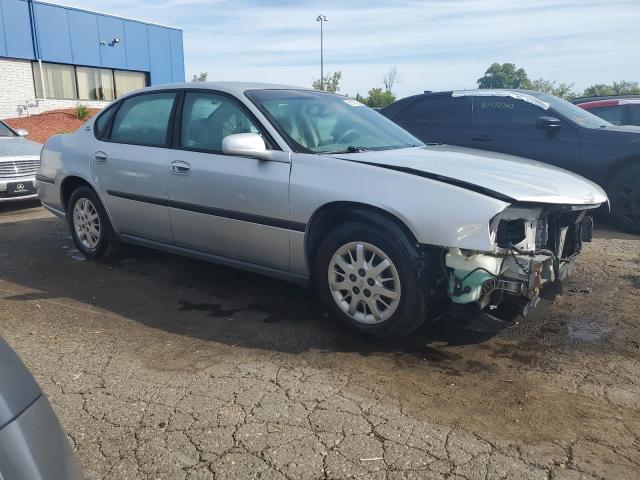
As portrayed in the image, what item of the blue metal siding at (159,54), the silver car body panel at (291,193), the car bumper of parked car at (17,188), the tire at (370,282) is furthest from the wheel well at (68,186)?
the blue metal siding at (159,54)

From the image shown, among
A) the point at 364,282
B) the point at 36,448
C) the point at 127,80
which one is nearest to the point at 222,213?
the point at 364,282

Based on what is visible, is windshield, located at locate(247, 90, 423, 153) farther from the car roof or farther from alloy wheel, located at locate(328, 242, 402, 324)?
alloy wheel, located at locate(328, 242, 402, 324)

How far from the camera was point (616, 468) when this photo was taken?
7.80 ft

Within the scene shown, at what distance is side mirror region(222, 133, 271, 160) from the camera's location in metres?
3.85

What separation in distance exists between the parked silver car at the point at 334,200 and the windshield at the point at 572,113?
131 inches

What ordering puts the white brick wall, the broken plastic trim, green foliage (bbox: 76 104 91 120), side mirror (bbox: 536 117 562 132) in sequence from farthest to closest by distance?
green foliage (bbox: 76 104 91 120) < the white brick wall < the broken plastic trim < side mirror (bbox: 536 117 562 132)

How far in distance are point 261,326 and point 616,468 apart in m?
2.31

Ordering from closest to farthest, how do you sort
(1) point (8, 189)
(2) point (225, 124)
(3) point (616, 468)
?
(3) point (616, 468), (2) point (225, 124), (1) point (8, 189)

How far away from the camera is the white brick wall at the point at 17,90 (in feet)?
75.9

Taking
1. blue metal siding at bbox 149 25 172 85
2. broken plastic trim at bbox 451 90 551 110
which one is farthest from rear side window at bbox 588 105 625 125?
blue metal siding at bbox 149 25 172 85

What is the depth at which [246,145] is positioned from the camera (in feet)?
12.6

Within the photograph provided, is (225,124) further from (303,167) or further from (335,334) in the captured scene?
(335,334)

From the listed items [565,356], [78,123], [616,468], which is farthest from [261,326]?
[78,123]

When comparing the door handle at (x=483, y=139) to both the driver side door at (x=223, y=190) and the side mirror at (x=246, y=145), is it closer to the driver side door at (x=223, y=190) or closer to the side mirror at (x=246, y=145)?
the driver side door at (x=223, y=190)
